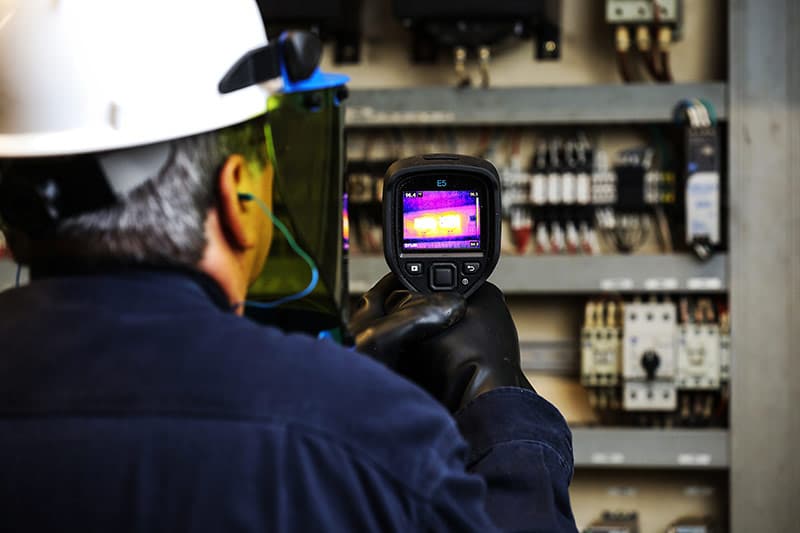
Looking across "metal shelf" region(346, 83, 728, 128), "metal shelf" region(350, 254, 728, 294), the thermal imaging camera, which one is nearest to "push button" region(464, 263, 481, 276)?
the thermal imaging camera

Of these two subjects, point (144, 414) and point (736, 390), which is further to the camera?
point (736, 390)

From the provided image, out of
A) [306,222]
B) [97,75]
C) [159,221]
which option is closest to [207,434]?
[159,221]

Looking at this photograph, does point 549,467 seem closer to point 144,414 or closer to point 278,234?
point 144,414

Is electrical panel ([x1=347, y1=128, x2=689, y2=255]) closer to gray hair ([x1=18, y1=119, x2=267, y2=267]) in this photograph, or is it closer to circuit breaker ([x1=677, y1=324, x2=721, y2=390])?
circuit breaker ([x1=677, y1=324, x2=721, y2=390])

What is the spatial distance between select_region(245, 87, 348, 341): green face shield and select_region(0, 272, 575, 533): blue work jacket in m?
0.33

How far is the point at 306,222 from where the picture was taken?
1762 millimetres

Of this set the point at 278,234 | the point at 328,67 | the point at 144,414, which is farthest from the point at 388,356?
the point at 328,67

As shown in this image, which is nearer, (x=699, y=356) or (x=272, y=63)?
(x=272, y=63)

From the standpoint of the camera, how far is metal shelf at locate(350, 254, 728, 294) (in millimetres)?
3297

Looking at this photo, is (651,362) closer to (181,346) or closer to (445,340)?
(445,340)

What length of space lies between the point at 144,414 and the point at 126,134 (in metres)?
0.22

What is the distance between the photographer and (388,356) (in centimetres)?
95

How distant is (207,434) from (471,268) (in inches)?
18.2

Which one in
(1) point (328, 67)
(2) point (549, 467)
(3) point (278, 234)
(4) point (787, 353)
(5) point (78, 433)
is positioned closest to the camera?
(5) point (78, 433)
